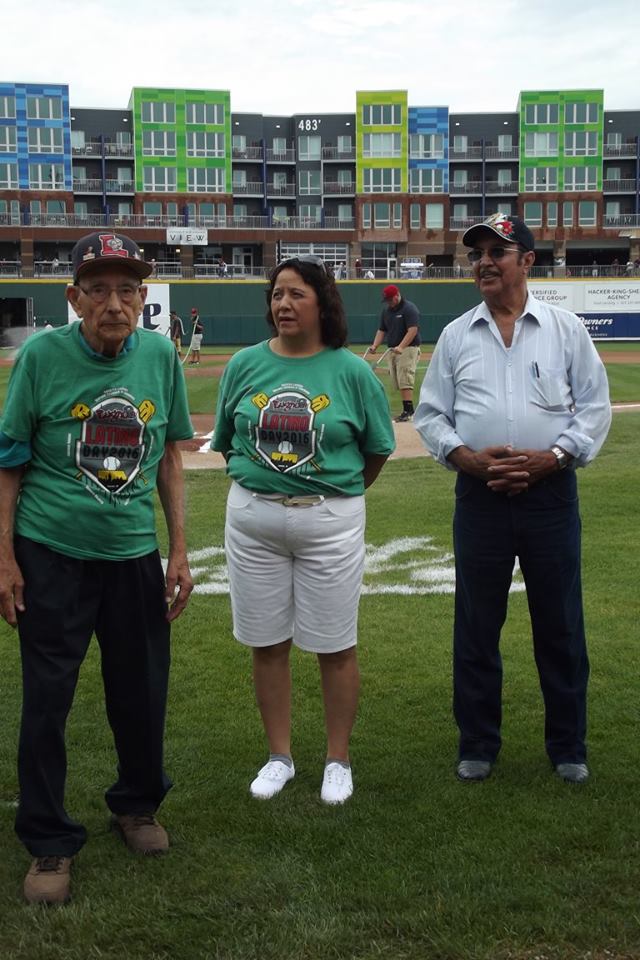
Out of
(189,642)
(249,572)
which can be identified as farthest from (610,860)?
(189,642)

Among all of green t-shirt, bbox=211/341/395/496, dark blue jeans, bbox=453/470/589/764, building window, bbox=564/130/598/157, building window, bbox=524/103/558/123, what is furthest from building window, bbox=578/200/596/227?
green t-shirt, bbox=211/341/395/496

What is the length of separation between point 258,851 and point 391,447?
1531 mm

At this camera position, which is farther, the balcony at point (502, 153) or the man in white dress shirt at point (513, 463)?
the balcony at point (502, 153)

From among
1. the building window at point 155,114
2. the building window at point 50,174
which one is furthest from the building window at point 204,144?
the building window at point 50,174

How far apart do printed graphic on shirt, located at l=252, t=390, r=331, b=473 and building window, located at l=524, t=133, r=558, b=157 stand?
76163 mm

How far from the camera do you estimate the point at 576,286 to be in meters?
46.3

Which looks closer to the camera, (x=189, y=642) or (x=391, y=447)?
(x=391, y=447)

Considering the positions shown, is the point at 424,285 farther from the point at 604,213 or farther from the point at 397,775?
the point at 397,775

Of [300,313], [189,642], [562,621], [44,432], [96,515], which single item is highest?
[300,313]

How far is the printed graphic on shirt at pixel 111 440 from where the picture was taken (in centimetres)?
336

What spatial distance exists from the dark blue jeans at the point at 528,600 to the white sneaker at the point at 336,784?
520 millimetres

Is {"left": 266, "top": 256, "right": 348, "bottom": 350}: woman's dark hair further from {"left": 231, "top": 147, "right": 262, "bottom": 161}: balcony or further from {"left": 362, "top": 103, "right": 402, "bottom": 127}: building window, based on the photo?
{"left": 362, "top": 103, "right": 402, "bottom": 127}: building window

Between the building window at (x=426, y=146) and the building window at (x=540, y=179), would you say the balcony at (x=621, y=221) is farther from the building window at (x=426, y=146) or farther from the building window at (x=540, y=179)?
the building window at (x=426, y=146)

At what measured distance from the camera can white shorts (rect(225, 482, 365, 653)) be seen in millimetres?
3875
